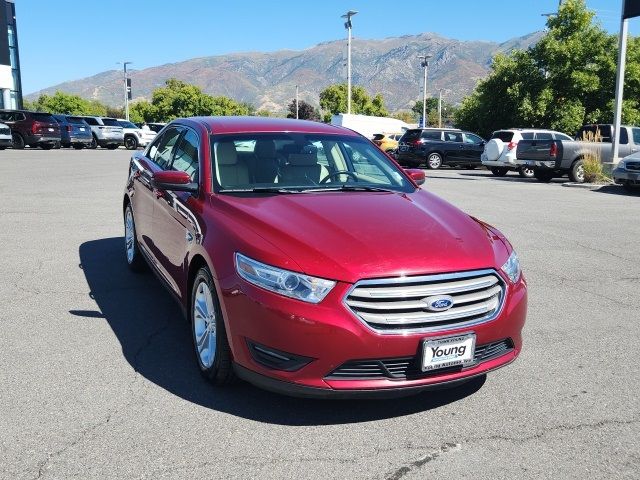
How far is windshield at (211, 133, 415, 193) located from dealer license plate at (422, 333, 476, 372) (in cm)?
161

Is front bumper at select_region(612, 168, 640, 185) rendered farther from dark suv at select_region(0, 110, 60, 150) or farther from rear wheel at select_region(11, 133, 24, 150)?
rear wheel at select_region(11, 133, 24, 150)

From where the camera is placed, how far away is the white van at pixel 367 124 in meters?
38.0

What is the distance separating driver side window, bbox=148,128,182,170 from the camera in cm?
557

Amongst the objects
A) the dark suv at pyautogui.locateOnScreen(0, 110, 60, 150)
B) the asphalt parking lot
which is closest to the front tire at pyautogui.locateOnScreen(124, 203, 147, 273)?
the asphalt parking lot

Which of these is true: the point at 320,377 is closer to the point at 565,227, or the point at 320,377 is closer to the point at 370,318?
the point at 370,318

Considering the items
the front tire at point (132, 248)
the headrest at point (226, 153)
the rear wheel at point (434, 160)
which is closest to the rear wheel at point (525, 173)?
the rear wheel at point (434, 160)

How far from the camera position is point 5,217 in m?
9.97

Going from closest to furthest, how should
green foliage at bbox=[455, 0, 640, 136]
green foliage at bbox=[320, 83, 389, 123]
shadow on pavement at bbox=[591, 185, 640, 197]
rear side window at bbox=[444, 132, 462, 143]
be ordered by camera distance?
shadow on pavement at bbox=[591, 185, 640, 197]
rear side window at bbox=[444, 132, 462, 143]
green foliage at bbox=[455, 0, 640, 136]
green foliage at bbox=[320, 83, 389, 123]

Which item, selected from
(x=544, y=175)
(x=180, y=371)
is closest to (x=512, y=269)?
(x=180, y=371)

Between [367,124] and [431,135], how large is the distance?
582 inches

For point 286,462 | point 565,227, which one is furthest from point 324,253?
point 565,227

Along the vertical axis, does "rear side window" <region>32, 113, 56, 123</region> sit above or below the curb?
above

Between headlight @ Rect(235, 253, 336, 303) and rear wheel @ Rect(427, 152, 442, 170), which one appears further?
rear wheel @ Rect(427, 152, 442, 170)

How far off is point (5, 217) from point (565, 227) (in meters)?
8.87
